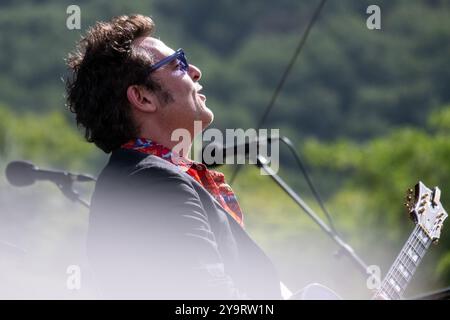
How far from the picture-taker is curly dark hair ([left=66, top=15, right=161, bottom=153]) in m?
2.73

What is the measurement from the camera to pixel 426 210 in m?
2.95

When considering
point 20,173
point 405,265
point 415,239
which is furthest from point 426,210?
point 20,173

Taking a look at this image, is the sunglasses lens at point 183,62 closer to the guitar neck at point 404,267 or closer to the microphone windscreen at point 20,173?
the guitar neck at point 404,267

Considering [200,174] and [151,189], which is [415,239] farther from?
[151,189]

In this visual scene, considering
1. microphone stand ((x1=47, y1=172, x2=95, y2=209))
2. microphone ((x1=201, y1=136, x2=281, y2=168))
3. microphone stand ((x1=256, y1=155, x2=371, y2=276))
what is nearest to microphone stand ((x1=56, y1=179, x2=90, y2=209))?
microphone stand ((x1=47, y1=172, x2=95, y2=209))

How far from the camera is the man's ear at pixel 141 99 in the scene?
107 inches

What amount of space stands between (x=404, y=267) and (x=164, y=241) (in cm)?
77

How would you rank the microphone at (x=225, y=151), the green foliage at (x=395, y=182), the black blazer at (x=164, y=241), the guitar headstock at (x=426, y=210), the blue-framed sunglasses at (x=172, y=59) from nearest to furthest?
the black blazer at (x=164, y=241) → the blue-framed sunglasses at (x=172, y=59) → the guitar headstock at (x=426, y=210) → the microphone at (x=225, y=151) → the green foliage at (x=395, y=182)

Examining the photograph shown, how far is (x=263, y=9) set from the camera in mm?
42844

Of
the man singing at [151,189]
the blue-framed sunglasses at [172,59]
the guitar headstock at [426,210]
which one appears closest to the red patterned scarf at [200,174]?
the man singing at [151,189]

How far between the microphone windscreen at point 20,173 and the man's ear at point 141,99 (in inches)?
36.9

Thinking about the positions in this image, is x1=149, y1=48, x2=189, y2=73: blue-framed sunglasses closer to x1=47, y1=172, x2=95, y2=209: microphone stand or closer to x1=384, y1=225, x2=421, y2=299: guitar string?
x1=384, y1=225, x2=421, y2=299: guitar string
